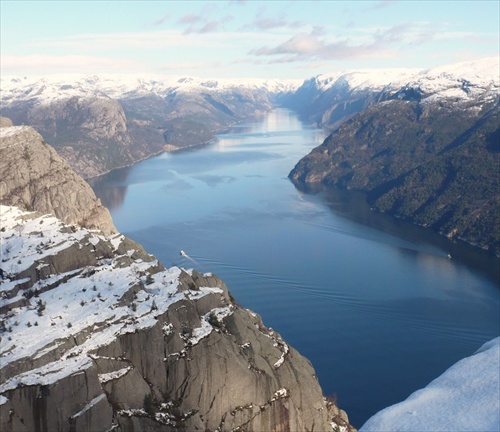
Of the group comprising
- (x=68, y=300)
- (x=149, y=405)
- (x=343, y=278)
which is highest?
(x=68, y=300)

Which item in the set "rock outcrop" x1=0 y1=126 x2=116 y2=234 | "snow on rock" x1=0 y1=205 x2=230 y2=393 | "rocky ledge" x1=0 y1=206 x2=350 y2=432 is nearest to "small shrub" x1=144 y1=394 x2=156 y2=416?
"rocky ledge" x1=0 y1=206 x2=350 y2=432

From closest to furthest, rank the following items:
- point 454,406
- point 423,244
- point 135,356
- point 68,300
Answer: point 135,356
point 68,300
point 454,406
point 423,244

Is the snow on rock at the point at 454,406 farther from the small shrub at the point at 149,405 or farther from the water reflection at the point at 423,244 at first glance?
the water reflection at the point at 423,244

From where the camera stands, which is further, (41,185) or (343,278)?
(343,278)

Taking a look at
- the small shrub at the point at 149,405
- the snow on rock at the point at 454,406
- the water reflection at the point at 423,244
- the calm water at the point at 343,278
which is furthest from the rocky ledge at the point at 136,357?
the water reflection at the point at 423,244

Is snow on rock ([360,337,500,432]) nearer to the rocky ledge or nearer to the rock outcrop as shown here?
the rocky ledge

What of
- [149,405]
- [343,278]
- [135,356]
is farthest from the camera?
[343,278]

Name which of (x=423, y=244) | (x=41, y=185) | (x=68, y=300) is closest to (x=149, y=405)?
(x=68, y=300)

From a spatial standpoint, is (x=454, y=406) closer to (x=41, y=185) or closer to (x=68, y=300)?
(x=68, y=300)
